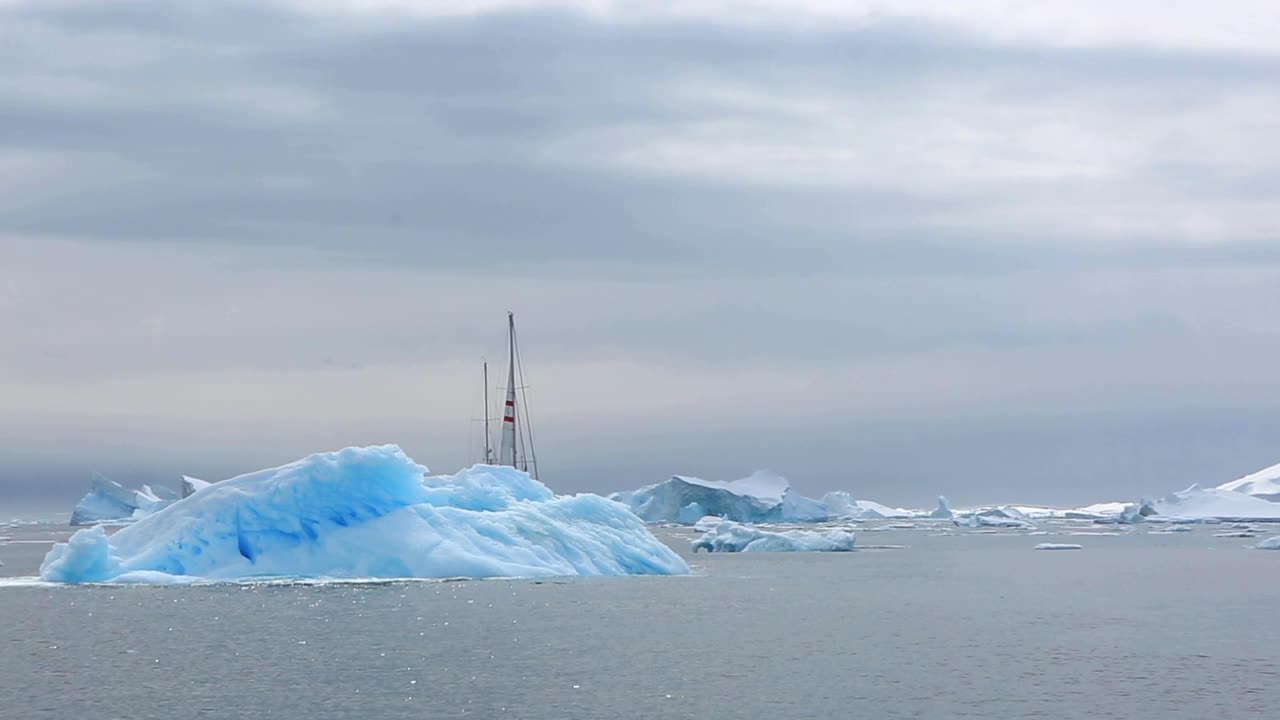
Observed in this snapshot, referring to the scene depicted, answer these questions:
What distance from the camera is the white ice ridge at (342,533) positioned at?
3853 cm

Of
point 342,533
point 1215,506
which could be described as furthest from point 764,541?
point 1215,506

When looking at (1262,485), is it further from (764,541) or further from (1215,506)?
(764,541)

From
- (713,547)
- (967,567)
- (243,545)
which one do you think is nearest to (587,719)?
(243,545)

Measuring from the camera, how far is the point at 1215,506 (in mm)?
106500

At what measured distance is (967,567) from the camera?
6031cm

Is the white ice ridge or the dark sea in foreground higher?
the white ice ridge

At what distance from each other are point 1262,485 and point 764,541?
62630 millimetres

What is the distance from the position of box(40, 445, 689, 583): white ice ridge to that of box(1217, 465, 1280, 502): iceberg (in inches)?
3184

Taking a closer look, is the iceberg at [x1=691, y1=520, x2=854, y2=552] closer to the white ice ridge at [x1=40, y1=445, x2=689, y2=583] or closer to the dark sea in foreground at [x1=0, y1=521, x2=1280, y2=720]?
the dark sea in foreground at [x1=0, y1=521, x2=1280, y2=720]

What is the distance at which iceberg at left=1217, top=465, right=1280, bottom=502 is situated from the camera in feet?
362

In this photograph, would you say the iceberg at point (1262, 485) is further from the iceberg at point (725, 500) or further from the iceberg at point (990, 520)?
the iceberg at point (725, 500)

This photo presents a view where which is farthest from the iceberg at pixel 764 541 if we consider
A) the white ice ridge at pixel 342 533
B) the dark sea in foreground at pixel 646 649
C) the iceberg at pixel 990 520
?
the iceberg at pixel 990 520

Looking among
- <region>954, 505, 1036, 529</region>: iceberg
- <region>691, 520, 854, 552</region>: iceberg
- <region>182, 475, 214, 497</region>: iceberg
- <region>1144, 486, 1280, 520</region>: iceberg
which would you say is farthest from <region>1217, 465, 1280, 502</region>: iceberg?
<region>182, 475, 214, 497</region>: iceberg

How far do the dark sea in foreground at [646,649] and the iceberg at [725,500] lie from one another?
151ft
